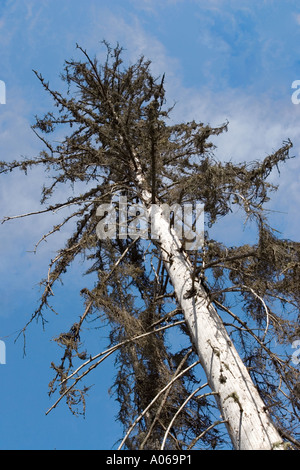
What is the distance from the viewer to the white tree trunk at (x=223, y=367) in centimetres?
478

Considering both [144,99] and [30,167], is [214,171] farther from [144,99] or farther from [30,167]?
[144,99]

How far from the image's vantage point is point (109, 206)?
922 centimetres

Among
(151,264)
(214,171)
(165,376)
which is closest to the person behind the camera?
(214,171)

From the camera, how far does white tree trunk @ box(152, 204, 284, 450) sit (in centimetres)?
478

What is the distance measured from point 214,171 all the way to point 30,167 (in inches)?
169

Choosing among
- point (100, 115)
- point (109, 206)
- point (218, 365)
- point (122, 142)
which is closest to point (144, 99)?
point (100, 115)

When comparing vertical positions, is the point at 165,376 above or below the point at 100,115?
below

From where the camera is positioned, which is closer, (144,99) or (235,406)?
(235,406)

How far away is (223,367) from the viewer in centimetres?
541

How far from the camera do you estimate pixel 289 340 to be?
5.70 meters
